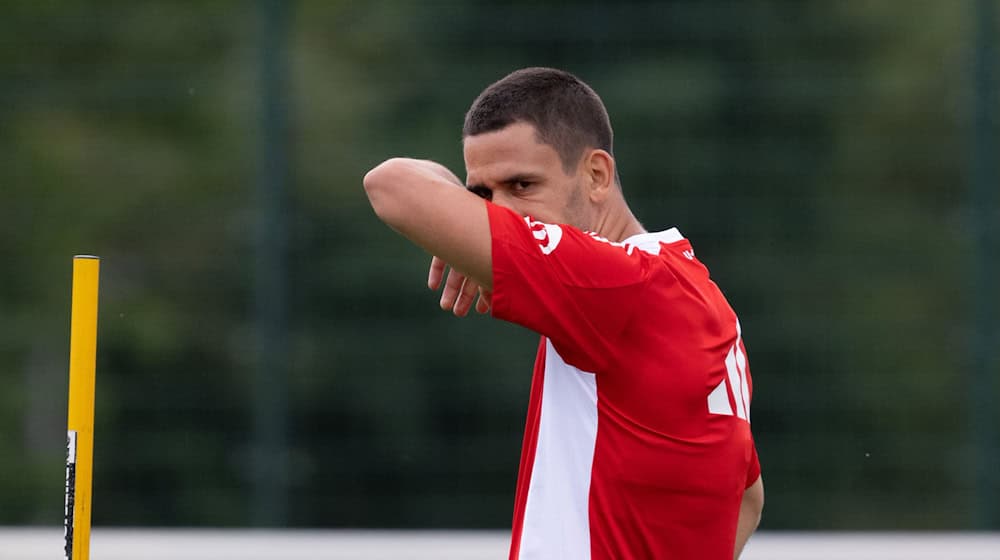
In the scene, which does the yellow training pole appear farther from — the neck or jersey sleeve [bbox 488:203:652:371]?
the neck

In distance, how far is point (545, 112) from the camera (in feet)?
7.32

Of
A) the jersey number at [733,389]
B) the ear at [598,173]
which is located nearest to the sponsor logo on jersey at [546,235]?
the ear at [598,173]

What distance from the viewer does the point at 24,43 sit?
617cm

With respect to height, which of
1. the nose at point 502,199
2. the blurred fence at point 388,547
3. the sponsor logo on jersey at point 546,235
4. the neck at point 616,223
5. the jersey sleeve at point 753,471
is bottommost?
the blurred fence at point 388,547

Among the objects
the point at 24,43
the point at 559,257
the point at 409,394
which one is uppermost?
the point at 24,43

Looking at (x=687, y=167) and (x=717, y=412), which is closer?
(x=717, y=412)

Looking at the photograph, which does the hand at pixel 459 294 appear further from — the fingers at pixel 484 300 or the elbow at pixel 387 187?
the elbow at pixel 387 187

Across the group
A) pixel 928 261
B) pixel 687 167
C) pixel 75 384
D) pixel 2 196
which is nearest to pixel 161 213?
pixel 2 196

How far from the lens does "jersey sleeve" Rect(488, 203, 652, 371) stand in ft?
6.64

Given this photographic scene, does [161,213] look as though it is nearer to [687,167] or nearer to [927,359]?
[687,167]

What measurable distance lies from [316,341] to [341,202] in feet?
1.91

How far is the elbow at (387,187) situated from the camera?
199 cm

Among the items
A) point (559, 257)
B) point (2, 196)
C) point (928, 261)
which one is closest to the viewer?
point (559, 257)

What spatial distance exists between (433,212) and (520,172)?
0.25 meters
